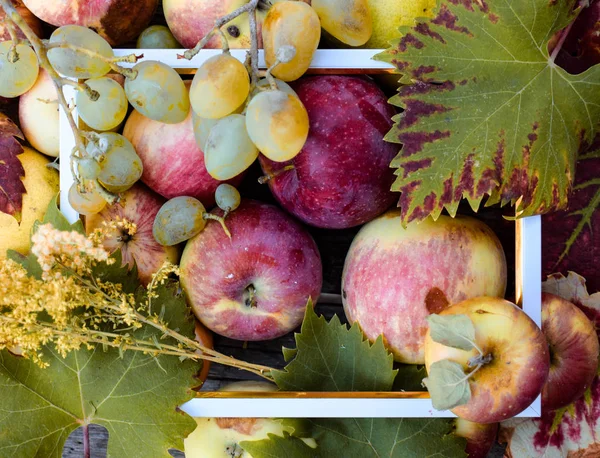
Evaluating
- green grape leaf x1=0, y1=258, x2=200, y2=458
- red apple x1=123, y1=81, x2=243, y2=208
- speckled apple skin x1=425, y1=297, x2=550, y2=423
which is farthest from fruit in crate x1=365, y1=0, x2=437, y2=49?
green grape leaf x1=0, y1=258, x2=200, y2=458

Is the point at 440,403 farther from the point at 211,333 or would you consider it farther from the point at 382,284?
the point at 211,333

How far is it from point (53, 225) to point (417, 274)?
1.62 feet

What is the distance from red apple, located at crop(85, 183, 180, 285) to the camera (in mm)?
868

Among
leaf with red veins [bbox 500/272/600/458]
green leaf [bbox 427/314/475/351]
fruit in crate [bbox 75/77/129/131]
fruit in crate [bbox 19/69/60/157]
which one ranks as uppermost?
fruit in crate [bbox 75/77/129/131]

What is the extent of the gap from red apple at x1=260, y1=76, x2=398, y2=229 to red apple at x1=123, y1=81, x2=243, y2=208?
10 centimetres

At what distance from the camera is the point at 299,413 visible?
77cm

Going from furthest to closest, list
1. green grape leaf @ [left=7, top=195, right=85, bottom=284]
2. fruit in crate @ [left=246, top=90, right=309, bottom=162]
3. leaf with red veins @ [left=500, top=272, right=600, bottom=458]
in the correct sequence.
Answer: leaf with red veins @ [left=500, top=272, right=600, bottom=458], green grape leaf @ [left=7, top=195, right=85, bottom=284], fruit in crate @ [left=246, top=90, right=309, bottom=162]

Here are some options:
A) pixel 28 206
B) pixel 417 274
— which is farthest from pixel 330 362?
pixel 28 206

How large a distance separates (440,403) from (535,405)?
171 millimetres

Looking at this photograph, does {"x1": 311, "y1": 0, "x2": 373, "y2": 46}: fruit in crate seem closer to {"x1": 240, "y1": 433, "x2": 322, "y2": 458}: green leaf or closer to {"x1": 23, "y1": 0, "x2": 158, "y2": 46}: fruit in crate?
{"x1": 23, "y1": 0, "x2": 158, "y2": 46}: fruit in crate

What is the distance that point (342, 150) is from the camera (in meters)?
0.79

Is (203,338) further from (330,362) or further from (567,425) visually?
(567,425)

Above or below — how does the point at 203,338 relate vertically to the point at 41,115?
below

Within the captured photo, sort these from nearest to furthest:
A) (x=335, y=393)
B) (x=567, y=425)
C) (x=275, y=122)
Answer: (x=275, y=122) < (x=335, y=393) < (x=567, y=425)
